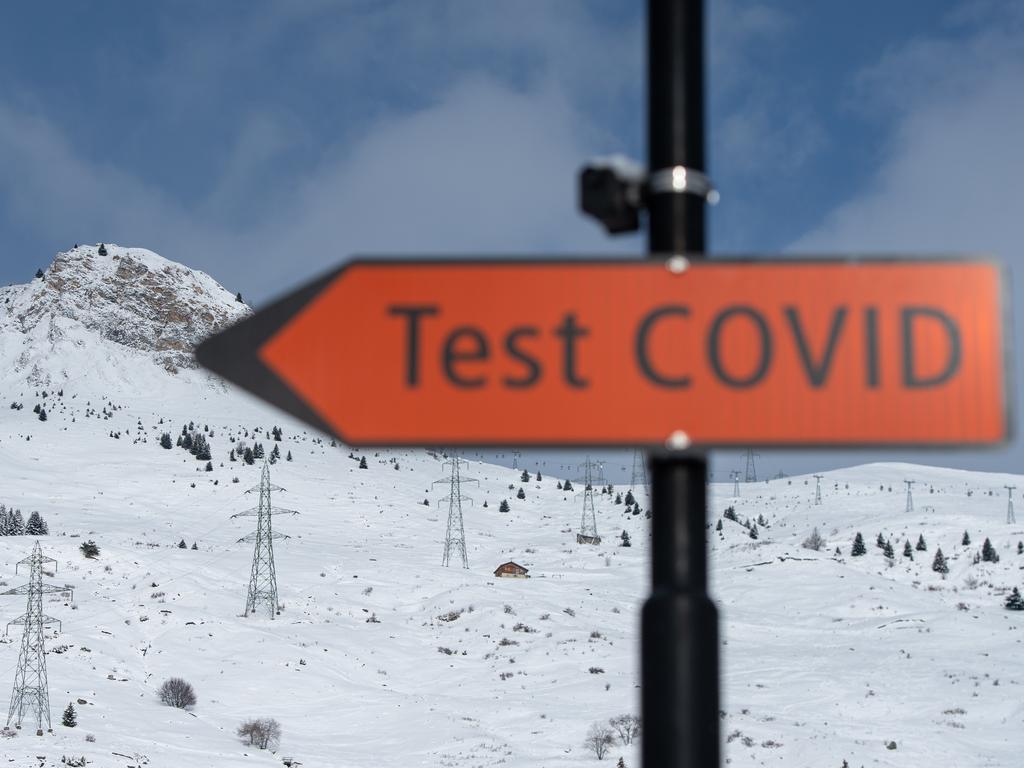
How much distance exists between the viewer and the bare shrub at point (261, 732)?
122ft

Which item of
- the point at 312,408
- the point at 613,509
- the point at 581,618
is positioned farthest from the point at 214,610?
the point at 613,509

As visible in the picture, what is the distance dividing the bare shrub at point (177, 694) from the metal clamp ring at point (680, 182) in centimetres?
4335

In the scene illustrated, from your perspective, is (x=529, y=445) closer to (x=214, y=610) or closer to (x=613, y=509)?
(x=214, y=610)

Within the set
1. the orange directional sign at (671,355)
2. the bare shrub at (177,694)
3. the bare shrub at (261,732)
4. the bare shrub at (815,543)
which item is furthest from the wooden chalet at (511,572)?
the orange directional sign at (671,355)

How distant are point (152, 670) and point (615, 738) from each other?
22606 mm

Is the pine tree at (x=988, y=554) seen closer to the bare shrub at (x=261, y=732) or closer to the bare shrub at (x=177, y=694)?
the bare shrub at (x=261, y=732)

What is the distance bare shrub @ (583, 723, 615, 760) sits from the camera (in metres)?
35.8

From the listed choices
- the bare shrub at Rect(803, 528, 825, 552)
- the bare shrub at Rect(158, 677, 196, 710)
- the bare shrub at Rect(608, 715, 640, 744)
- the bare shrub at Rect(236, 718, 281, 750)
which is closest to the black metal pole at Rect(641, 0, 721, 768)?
the bare shrub at Rect(608, 715, 640, 744)

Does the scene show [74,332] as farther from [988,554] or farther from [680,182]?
[680,182]

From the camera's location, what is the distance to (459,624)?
57.2 m

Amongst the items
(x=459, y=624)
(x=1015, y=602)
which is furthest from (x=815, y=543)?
(x=459, y=624)

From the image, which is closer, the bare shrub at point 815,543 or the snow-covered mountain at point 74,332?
the bare shrub at point 815,543

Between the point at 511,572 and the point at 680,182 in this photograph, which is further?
the point at 511,572

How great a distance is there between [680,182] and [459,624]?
57.0 m
